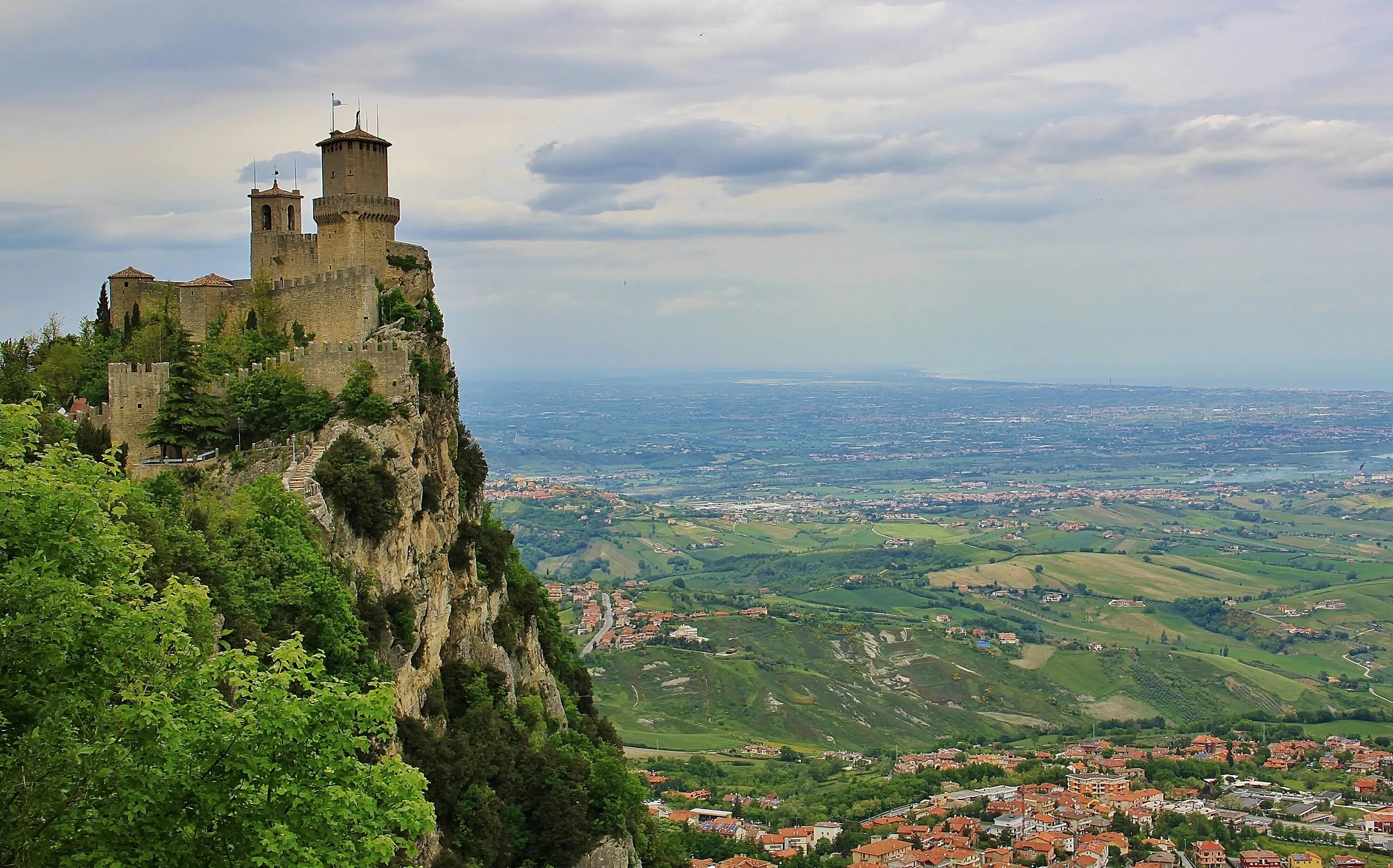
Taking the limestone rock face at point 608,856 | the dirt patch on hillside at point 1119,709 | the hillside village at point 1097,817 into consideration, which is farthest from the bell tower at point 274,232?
the dirt patch on hillside at point 1119,709

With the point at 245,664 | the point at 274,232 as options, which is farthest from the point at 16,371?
the point at 245,664

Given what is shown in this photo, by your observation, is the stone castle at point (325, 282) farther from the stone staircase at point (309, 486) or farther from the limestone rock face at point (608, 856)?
the limestone rock face at point (608, 856)

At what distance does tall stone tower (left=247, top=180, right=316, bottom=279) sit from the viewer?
3831 centimetres

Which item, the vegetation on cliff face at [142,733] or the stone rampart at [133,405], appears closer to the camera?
the vegetation on cliff face at [142,733]

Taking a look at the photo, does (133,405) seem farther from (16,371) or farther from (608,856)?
(608,856)

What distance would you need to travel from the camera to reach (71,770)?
1190 cm

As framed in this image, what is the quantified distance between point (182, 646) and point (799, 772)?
7664cm

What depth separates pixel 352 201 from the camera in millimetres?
37344

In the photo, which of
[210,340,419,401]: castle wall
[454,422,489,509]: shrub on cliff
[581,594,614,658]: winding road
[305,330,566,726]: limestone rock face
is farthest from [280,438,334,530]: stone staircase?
[581,594,614,658]: winding road

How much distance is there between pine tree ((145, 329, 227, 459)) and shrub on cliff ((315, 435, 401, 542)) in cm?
424

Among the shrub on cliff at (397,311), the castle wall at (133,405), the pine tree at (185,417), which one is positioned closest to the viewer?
the pine tree at (185,417)

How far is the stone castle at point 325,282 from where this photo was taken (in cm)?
3288

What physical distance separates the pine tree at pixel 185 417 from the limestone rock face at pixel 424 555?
10.2 ft

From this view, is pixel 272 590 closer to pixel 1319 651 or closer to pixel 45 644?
pixel 45 644
